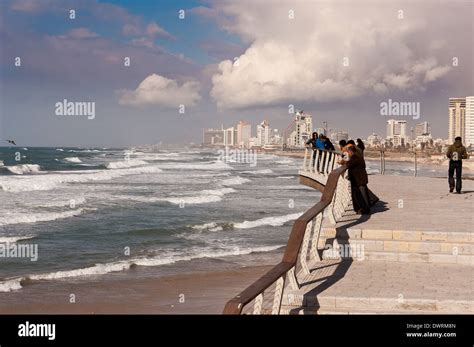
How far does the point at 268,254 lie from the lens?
18406mm

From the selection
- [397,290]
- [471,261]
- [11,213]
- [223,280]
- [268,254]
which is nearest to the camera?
[397,290]

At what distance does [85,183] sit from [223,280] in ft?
118

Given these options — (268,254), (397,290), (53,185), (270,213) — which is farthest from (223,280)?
(53,185)

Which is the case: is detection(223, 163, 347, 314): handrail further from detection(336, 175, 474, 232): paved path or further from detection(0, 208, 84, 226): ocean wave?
detection(0, 208, 84, 226): ocean wave

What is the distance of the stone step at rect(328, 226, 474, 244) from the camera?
31.4ft

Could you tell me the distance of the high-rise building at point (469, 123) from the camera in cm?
11400

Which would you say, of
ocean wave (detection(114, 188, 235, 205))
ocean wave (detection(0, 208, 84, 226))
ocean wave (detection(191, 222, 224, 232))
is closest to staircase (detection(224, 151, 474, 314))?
ocean wave (detection(191, 222, 224, 232))

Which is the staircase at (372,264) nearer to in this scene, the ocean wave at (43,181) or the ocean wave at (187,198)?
the ocean wave at (187,198)

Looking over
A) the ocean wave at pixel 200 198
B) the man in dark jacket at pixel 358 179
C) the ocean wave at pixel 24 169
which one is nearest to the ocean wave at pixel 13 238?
the ocean wave at pixel 200 198

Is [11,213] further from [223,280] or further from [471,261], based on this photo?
[471,261]

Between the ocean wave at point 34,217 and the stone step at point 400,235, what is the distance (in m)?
18.9

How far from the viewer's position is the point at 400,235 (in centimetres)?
968

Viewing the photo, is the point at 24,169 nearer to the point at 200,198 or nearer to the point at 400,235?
the point at 200,198

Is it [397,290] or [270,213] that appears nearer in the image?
[397,290]
